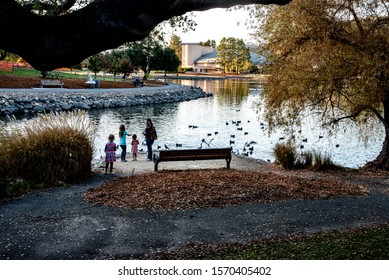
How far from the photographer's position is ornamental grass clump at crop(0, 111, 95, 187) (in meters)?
10.9

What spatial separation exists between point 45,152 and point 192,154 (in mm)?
4183

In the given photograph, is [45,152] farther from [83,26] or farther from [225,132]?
[225,132]

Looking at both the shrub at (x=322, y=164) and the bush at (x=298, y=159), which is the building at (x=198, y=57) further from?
the shrub at (x=322, y=164)

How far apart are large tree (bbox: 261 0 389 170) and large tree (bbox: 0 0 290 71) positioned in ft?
31.5

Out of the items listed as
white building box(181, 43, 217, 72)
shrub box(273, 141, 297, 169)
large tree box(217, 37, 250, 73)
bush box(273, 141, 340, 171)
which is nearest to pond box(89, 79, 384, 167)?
bush box(273, 141, 340, 171)

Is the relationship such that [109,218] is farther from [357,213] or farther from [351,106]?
[351,106]

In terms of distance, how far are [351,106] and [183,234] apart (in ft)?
35.0

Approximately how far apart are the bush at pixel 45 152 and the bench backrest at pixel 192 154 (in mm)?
2196

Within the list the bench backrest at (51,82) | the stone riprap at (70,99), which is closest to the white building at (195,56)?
the stone riprap at (70,99)

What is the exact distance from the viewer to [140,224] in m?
7.46

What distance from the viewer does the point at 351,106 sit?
50.6 ft

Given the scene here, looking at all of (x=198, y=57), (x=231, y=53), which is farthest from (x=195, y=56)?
(x=231, y=53)

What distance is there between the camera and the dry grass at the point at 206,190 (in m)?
8.92

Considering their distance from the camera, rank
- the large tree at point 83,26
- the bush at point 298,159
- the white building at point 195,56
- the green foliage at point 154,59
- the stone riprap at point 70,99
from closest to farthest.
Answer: the large tree at point 83,26
the bush at point 298,159
the stone riprap at point 70,99
the green foliage at point 154,59
the white building at point 195,56
